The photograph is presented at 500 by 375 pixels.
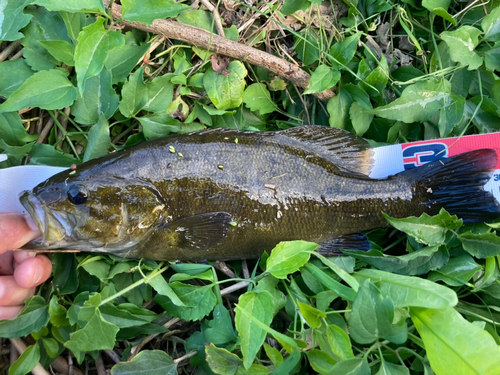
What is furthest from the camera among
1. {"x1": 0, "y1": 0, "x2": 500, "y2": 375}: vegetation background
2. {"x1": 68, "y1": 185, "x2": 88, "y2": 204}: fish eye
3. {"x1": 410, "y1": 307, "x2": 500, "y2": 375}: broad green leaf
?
{"x1": 68, "y1": 185, "x2": 88, "y2": 204}: fish eye

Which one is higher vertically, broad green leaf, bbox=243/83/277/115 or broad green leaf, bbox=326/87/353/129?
broad green leaf, bbox=243/83/277/115

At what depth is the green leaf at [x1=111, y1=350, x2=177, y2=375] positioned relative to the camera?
86.4 inches

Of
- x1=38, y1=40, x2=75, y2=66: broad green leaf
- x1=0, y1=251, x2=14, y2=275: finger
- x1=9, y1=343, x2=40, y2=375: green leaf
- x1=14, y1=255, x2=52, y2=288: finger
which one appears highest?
x1=38, y1=40, x2=75, y2=66: broad green leaf

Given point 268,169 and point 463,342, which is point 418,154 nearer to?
point 268,169

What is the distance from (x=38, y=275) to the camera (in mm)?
2459

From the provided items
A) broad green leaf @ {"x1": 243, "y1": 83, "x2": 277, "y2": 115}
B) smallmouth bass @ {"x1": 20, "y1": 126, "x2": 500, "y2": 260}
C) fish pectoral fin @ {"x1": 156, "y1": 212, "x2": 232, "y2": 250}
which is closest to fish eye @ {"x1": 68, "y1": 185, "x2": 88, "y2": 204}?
smallmouth bass @ {"x1": 20, "y1": 126, "x2": 500, "y2": 260}

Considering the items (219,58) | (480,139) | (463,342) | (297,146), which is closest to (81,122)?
(219,58)

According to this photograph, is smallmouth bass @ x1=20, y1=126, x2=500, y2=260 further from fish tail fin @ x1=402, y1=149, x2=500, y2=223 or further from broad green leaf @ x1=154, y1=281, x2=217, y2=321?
broad green leaf @ x1=154, y1=281, x2=217, y2=321

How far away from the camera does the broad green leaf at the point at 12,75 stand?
255cm

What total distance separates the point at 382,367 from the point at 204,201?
1.47 metres

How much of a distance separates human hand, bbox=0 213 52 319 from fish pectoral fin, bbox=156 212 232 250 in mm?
850

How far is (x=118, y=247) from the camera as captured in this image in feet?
7.98

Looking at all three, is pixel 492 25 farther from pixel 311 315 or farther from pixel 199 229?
pixel 199 229

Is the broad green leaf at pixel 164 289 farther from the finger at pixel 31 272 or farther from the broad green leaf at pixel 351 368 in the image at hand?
the broad green leaf at pixel 351 368
